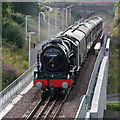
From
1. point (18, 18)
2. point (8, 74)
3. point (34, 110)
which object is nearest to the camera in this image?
point (34, 110)

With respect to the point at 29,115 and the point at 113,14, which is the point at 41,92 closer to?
the point at 29,115

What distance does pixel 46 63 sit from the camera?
18.9m

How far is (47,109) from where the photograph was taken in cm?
1786

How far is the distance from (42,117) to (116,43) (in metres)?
44.7

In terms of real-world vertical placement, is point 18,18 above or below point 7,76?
above

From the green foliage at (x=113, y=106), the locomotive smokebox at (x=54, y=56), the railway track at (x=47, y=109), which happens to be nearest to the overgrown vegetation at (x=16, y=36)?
the railway track at (x=47, y=109)

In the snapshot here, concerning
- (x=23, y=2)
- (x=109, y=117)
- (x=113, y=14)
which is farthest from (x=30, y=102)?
(x=113, y=14)

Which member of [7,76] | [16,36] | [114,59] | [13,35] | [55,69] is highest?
[13,35]

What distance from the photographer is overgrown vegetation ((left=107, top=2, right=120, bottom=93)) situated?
4639 cm

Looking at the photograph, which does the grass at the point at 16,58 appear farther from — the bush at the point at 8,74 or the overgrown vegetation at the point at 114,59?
the overgrown vegetation at the point at 114,59

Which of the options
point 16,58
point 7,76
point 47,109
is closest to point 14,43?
point 16,58

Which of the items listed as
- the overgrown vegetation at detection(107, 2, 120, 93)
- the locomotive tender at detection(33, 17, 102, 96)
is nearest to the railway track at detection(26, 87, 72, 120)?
the locomotive tender at detection(33, 17, 102, 96)

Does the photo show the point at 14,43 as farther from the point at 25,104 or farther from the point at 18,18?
the point at 25,104

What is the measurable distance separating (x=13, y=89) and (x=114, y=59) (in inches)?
1479
